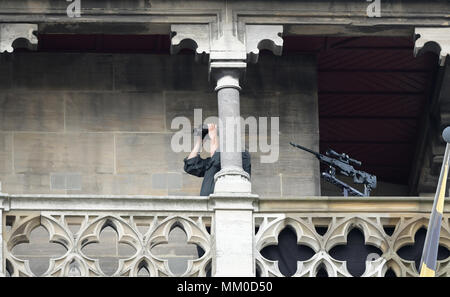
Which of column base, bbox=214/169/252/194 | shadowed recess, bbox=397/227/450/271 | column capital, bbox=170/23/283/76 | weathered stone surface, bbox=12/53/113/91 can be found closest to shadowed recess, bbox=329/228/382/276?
shadowed recess, bbox=397/227/450/271

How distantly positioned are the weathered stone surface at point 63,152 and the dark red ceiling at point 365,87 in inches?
53.9

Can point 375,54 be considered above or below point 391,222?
above

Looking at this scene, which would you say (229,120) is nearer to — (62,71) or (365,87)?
(62,71)

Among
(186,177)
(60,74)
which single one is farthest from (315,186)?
(60,74)

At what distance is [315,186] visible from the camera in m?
31.7

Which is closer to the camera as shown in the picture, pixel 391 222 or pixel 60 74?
pixel 391 222

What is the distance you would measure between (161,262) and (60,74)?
4.49 meters

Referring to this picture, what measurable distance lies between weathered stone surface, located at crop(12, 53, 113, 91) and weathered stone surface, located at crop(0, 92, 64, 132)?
0.14 meters

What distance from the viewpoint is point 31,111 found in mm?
31547

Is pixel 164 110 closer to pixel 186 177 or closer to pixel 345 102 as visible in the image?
pixel 186 177

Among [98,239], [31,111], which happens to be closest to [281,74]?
[31,111]

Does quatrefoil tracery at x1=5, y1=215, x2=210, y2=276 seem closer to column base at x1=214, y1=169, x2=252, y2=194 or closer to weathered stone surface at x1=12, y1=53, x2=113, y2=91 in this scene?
column base at x1=214, y1=169, x2=252, y2=194
